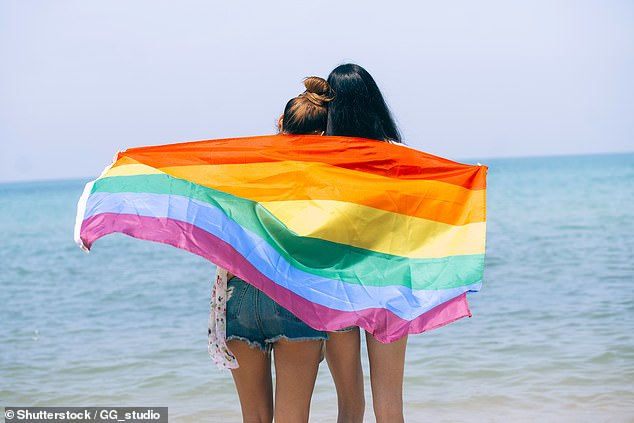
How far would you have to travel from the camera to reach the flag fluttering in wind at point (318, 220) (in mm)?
3158

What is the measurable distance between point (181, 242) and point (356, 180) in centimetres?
76

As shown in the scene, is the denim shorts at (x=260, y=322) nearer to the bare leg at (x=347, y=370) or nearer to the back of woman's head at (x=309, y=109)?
the bare leg at (x=347, y=370)

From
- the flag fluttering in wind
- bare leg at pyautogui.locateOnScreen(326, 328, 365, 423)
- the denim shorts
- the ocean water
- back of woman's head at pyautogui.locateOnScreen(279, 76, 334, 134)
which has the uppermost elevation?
back of woman's head at pyautogui.locateOnScreen(279, 76, 334, 134)

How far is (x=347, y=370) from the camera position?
3354 mm

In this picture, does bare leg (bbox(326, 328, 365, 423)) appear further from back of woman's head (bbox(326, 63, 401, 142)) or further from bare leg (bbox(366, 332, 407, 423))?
back of woman's head (bbox(326, 63, 401, 142))

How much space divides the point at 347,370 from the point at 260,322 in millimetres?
485

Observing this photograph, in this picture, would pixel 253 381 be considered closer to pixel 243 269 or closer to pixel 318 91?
pixel 243 269

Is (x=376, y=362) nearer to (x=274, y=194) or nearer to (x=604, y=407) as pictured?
(x=274, y=194)

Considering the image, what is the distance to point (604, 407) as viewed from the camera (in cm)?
521

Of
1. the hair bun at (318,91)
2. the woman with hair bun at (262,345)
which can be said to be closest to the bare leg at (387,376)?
the woman with hair bun at (262,345)

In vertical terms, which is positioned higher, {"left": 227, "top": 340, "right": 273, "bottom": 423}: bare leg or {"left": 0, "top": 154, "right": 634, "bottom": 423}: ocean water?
{"left": 227, "top": 340, "right": 273, "bottom": 423}: bare leg

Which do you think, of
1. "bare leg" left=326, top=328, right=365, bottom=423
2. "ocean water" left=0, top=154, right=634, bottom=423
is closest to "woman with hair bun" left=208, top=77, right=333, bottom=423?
"bare leg" left=326, top=328, right=365, bottom=423

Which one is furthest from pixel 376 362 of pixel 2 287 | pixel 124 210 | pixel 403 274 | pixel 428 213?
pixel 2 287

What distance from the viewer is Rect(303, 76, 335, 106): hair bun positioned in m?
3.26
